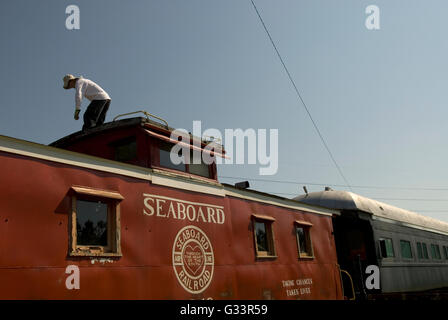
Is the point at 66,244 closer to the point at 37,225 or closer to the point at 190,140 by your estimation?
the point at 37,225

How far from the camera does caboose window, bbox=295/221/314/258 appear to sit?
1101 centimetres

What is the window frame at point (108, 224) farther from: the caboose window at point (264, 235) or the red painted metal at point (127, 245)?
the caboose window at point (264, 235)

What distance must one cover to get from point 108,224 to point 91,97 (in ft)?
11.4

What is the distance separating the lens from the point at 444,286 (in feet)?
67.8

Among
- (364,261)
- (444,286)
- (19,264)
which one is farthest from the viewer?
(444,286)

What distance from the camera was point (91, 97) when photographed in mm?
8727

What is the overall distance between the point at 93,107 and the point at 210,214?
3.41 metres

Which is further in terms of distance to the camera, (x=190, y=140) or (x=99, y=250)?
(x=190, y=140)

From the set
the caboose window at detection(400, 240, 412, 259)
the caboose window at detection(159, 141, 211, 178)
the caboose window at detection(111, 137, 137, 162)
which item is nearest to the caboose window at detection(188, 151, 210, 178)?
the caboose window at detection(159, 141, 211, 178)

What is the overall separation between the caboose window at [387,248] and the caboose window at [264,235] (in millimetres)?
6569

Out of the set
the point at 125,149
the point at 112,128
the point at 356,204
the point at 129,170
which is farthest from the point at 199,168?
the point at 356,204

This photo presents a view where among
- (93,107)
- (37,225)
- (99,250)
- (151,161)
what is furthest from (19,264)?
(93,107)

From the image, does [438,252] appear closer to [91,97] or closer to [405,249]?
[405,249]

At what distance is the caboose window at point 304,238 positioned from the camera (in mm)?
11010
